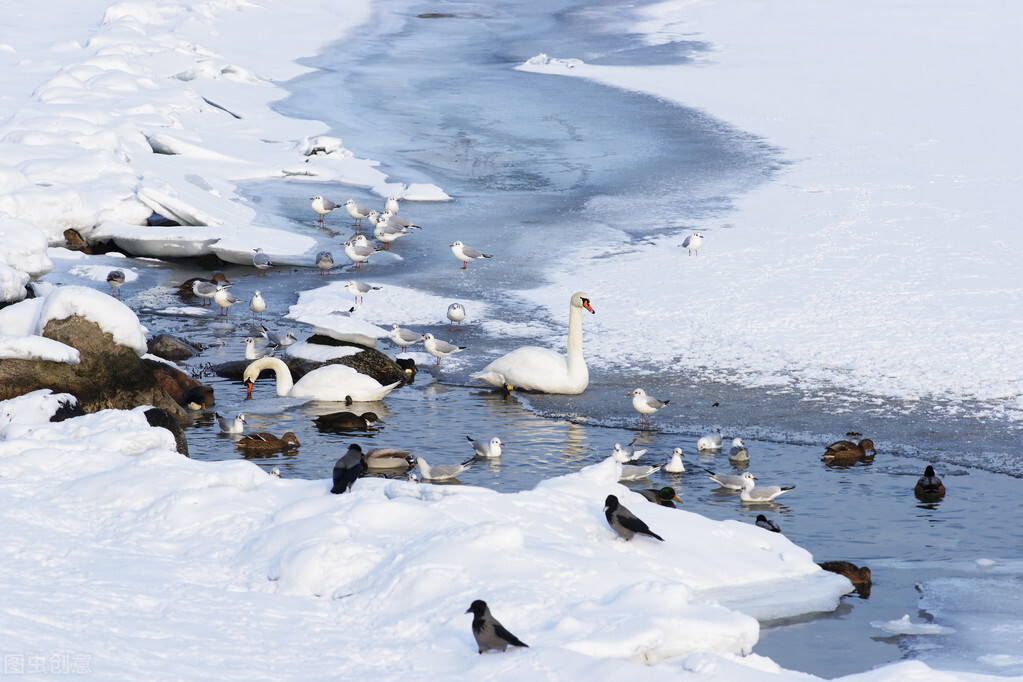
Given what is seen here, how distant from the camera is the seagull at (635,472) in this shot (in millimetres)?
9750

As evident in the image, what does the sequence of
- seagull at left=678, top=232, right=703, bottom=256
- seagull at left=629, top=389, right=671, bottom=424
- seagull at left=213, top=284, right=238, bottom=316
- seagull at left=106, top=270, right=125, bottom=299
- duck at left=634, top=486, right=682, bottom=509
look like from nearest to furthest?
1. duck at left=634, top=486, right=682, bottom=509
2. seagull at left=629, top=389, right=671, bottom=424
3. seagull at left=213, top=284, right=238, bottom=316
4. seagull at left=106, top=270, right=125, bottom=299
5. seagull at left=678, top=232, right=703, bottom=256

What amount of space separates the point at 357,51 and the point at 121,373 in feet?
105

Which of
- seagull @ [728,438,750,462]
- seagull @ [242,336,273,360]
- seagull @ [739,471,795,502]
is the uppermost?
seagull @ [739,471,795,502]

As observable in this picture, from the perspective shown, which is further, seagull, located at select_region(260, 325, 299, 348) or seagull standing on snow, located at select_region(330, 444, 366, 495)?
seagull, located at select_region(260, 325, 299, 348)

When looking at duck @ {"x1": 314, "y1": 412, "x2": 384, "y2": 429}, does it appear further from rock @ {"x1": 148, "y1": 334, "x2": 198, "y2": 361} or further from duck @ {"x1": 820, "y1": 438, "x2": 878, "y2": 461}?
duck @ {"x1": 820, "y1": 438, "x2": 878, "y2": 461}

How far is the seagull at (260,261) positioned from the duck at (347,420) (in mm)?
6690

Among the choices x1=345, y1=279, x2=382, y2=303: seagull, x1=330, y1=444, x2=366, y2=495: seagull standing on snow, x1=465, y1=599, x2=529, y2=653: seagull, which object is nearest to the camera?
x1=465, y1=599, x2=529, y2=653: seagull

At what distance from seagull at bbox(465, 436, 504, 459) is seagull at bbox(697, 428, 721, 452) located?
6.11 ft

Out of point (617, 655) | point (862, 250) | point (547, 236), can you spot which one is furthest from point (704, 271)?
point (617, 655)

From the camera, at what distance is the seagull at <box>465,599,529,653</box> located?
18.5 ft

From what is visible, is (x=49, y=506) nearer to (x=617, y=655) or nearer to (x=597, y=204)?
(x=617, y=655)

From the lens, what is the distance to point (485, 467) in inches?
396

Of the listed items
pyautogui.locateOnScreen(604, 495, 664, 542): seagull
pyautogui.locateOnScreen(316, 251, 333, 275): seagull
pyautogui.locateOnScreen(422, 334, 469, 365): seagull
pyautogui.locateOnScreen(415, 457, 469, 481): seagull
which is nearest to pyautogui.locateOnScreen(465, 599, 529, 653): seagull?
pyautogui.locateOnScreen(604, 495, 664, 542): seagull

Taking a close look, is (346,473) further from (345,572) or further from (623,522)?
(623,522)
